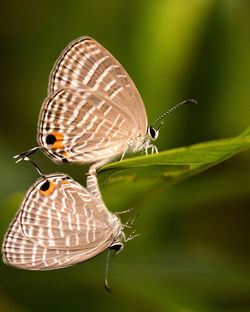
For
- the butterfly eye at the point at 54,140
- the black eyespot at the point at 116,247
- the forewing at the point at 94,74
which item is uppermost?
the forewing at the point at 94,74

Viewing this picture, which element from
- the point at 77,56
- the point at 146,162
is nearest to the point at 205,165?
the point at 146,162

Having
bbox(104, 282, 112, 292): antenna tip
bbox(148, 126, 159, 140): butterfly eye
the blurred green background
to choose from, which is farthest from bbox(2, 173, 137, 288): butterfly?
bbox(148, 126, 159, 140): butterfly eye

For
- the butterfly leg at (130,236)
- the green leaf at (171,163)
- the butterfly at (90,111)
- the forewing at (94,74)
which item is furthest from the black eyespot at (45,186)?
the butterfly leg at (130,236)

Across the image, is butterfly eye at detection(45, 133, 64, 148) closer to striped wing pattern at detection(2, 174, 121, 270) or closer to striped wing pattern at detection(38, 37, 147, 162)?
striped wing pattern at detection(38, 37, 147, 162)

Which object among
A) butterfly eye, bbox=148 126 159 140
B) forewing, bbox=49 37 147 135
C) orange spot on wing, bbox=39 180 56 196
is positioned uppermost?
forewing, bbox=49 37 147 135

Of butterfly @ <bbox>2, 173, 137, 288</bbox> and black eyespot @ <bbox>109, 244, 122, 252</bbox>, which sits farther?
black eyespot @ <bbox>109, 244, 122, 252</bbox>

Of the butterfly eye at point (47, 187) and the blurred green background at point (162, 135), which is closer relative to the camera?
the butterfly eye at point (47, 187)

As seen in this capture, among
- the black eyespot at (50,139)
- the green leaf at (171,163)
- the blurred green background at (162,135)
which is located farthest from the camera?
the blurred green background at (162,135)

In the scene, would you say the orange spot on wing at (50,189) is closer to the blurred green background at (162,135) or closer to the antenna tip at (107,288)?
the blurred green background at (162,135)
